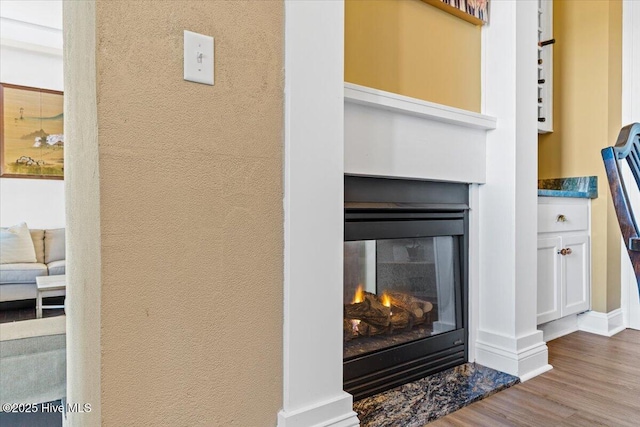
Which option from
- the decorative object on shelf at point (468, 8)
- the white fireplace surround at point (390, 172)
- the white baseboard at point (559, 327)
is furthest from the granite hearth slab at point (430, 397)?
the decorative object on shelf at point (468, 8)

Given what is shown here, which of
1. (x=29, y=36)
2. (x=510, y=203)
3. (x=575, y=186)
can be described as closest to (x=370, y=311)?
(x=510, y=203)

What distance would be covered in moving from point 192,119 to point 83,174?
0.30m

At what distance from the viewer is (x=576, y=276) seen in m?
2.53

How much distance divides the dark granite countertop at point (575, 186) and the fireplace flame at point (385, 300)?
4.46 ft

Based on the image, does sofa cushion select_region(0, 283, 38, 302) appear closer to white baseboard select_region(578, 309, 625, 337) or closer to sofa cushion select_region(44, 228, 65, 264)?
sofa cushion select_region(44, 228, 65, 264)

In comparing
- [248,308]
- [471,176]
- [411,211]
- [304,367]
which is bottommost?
[304,367]

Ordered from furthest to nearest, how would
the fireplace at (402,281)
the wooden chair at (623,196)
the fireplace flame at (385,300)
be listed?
the fireplace flame at (385,300) → the fireplace at (402,281) → the wooden chair at (623,196)

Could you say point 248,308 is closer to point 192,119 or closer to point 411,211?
point 192,119

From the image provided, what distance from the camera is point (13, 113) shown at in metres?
4.34

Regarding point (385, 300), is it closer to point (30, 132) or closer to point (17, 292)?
point (17, 292)

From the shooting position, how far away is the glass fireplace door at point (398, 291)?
1.61m

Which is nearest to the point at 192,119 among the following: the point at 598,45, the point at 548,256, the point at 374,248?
the point at 374,248

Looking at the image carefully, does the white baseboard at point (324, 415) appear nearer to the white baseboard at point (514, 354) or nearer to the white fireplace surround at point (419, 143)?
the white fireplace surround at point (419, 143)

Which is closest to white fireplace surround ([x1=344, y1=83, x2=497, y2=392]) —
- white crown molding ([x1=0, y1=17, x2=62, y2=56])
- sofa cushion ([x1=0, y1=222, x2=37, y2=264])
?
sofa cushion ([x1=0, y1=222, x2=37, y2=264])
